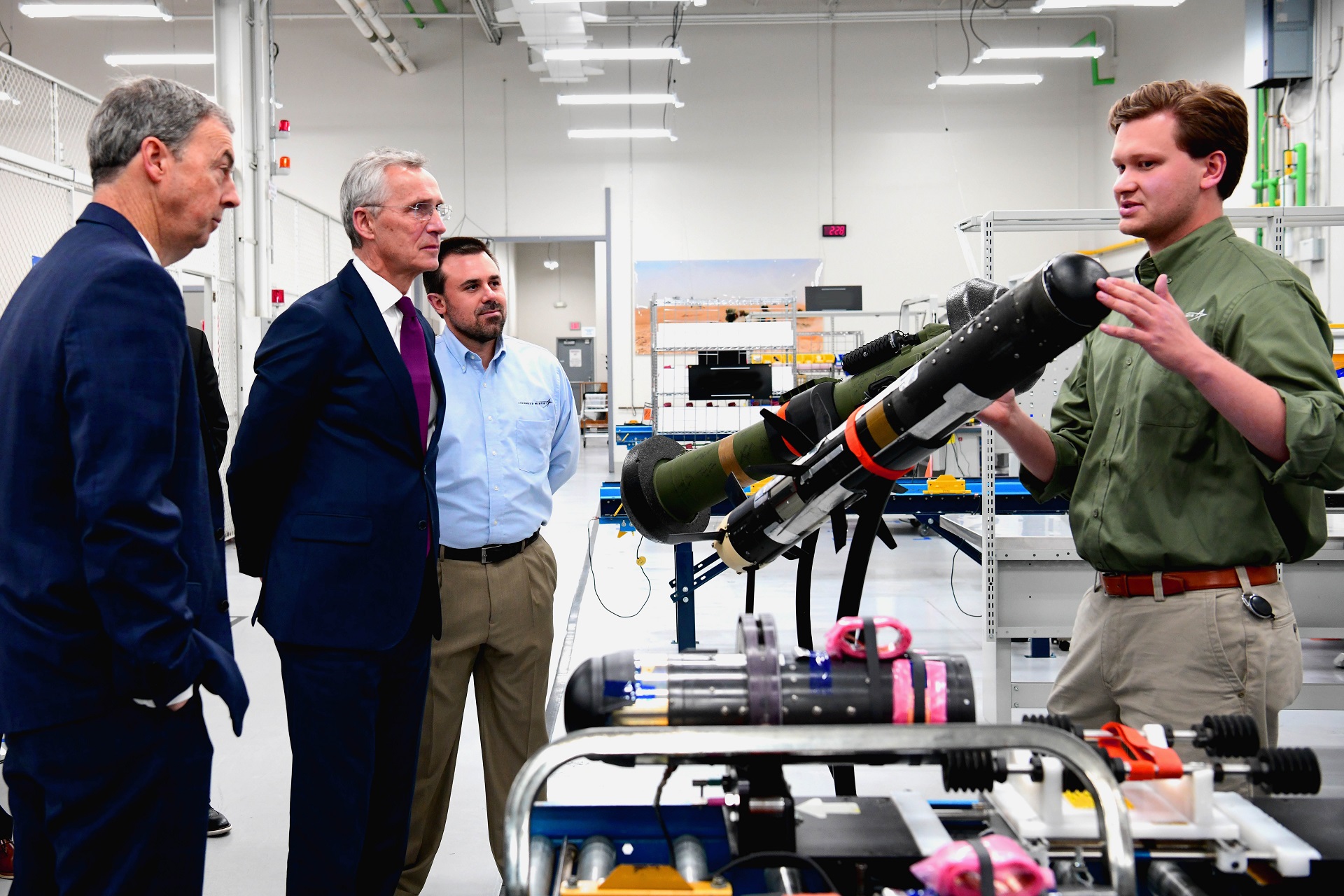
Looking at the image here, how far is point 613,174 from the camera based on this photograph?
11.8 m

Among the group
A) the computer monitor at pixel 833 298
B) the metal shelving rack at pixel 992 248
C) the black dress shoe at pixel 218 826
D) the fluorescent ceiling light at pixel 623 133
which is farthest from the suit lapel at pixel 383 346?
the fluorescent ceiling light at pixel 623 133

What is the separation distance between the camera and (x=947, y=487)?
Answer: 3.98 meters

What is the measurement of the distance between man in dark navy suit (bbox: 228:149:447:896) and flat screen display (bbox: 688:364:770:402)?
4491 mm

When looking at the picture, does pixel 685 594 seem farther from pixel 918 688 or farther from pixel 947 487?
pixel 918 688

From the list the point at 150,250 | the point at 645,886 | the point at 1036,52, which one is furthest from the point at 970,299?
the point at 1036,52

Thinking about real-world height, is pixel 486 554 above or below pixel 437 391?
below

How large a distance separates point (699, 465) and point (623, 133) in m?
9.62

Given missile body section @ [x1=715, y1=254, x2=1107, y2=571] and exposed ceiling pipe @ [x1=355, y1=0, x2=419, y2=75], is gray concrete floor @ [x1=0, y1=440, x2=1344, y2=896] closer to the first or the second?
missile body section @ [x1=715, y1=254, x2=1107, y2=571]

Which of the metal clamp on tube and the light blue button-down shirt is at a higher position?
the light blue button-down shirt

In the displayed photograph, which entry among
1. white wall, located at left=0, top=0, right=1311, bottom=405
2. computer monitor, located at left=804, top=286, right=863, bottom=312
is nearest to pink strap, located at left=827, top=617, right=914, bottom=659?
computer monitor, located at left=804, top=286, right=863, bottom=312

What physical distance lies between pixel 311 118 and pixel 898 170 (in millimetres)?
6883

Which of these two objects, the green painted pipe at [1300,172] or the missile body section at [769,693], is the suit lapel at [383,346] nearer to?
the missile body section at [769,693]

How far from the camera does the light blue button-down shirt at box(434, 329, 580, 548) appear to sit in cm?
221

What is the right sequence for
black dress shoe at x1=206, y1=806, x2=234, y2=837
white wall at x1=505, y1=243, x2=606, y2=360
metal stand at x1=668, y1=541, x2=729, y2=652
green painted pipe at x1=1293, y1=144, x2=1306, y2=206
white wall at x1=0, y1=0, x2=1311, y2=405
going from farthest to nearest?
white wall at x1=505, y1=243, x2=606, y2=360
white wall at x1=0, y1=0, x2=1311, y2=405
green painted pipe at x1=1293, y1=144, x2=1306, y2=206
metal stand at x1=668, y1=541, x2=729, y2=652
black dress shoe at x1=206, y1=806, x2=234, y2=837
